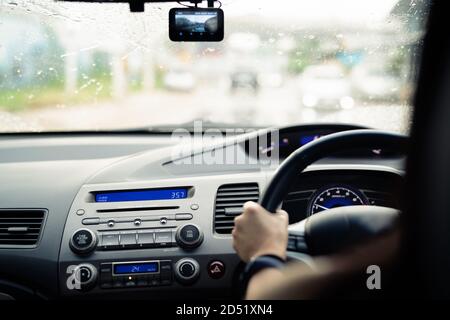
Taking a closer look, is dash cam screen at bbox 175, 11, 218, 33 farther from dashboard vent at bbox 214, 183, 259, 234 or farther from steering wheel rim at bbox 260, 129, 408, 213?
steering wheel rim at bbox 260, 129, 408, 213

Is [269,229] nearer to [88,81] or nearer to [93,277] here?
[93,277]

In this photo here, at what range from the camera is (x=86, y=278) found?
3.32m

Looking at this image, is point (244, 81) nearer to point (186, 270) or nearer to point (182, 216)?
point (182, 216)

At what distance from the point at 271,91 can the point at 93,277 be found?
4.80m

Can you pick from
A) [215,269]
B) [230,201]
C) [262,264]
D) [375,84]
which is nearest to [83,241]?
[215,269]

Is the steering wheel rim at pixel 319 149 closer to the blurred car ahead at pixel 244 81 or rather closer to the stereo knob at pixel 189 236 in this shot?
the stereo knob at pixel 189 236

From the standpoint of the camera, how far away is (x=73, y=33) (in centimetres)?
453

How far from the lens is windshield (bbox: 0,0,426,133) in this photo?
4.35 m

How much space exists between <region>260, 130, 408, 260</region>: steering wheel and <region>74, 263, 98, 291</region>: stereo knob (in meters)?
1.42

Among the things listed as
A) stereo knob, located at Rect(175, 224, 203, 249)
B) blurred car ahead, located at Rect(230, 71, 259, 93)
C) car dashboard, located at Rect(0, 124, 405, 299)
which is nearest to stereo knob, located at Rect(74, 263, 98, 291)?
car dashboard, located at Rect(0, 124, 405, 299)

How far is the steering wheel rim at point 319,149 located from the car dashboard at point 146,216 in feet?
3.75

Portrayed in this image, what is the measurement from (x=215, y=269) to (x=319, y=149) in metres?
1.42

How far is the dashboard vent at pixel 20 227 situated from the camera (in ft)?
11.4
